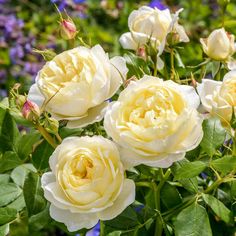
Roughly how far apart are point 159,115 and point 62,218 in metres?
0.13

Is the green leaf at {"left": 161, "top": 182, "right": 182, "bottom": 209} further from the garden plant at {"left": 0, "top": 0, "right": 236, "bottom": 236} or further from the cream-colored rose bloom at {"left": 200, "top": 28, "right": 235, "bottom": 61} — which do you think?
the cream-colored rose bloom at {"left": 200, "top": 28, "right": 235, "bottom": 61}

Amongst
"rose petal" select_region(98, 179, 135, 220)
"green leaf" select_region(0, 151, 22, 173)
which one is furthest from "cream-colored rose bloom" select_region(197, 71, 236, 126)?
"green leaf" select_region(0, 151, 22, 173)

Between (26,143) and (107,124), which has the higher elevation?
(107,124)

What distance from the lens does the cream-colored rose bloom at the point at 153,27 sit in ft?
2.37

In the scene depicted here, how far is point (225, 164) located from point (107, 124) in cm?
12

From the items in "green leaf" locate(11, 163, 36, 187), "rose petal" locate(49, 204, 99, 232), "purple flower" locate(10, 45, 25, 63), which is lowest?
"purple flower" locate(10, 45, 25, 63)

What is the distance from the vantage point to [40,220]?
0.68 meters

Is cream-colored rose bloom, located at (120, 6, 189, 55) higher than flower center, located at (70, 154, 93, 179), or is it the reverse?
cream-colored rose bloom, located at (120, 6, 189, 55)

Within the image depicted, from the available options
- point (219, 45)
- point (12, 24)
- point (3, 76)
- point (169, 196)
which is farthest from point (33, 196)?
point (12, 24)

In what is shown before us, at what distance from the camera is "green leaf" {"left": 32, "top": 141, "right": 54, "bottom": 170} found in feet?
2.25

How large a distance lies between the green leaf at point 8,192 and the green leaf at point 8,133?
0.04 metres

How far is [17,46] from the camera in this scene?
2.02m

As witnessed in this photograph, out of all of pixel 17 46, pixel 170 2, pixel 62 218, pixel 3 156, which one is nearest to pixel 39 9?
pixel 17 46

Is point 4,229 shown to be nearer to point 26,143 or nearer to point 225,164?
point 26,143
